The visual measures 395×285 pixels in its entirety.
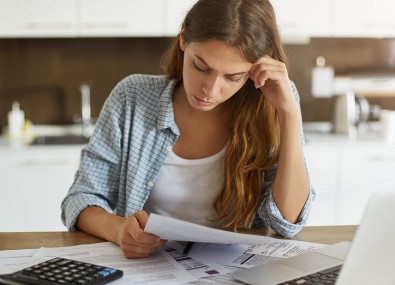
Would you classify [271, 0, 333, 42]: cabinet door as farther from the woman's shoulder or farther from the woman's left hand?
the woman's left hand

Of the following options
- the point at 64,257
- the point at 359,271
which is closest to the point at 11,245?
the point at 64,257

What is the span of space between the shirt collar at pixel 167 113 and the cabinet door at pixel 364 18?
2033 mm

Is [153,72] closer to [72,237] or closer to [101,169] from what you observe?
[101,169]

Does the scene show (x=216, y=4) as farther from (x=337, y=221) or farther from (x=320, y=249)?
(x=337, y=221)

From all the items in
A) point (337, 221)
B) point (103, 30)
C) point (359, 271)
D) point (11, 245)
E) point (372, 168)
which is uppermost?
point (103, 30)

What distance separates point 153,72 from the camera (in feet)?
12.0

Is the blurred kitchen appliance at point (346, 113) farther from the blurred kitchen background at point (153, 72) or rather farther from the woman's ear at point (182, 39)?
the woman's ear at point (182, 39)

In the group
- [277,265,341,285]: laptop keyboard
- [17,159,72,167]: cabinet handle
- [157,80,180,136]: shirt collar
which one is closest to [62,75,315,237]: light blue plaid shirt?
[157,80,180,136]: shirt collar

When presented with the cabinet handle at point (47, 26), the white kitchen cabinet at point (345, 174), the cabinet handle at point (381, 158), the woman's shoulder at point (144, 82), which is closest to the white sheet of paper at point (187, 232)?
the woman's shoulder at point (144, 82)

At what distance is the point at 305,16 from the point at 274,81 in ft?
6.71

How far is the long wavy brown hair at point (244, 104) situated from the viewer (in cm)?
136

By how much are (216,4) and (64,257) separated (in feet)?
2.18

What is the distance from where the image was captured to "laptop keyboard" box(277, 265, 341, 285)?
1.05 metres

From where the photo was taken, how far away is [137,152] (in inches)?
62.1
